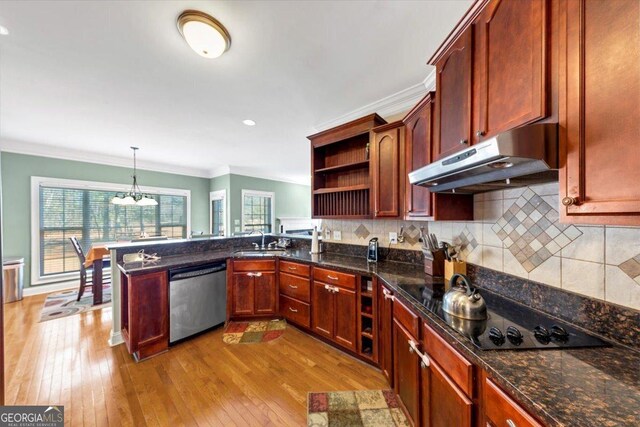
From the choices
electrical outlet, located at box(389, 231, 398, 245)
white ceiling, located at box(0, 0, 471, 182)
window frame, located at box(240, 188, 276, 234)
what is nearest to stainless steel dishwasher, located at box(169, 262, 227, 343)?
white ceiling, located at box(0, 0, 471, 182)

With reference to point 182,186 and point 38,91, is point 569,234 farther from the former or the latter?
point 182,186

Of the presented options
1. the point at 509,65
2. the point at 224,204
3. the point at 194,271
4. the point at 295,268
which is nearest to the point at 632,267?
the point at 509,65

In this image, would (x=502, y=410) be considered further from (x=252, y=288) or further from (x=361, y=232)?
(x=252, y=288)

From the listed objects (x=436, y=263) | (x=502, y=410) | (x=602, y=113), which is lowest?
(x=502, y=410)

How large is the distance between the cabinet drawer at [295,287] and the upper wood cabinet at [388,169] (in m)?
1.11

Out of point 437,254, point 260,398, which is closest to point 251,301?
point 260,398

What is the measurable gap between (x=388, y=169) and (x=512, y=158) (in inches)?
54.5

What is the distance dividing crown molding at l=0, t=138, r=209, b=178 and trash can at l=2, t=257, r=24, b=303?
72.1 inches

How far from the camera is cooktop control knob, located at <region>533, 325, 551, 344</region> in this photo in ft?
3.27

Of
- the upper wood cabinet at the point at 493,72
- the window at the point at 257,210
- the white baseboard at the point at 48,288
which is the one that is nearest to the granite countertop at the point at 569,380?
the upper wood cabinet at the point at 493,72

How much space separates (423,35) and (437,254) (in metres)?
1.65

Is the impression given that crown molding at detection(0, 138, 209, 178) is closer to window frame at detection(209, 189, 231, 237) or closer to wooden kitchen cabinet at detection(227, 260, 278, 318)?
window frame at detection(209, 189, 231, 237)

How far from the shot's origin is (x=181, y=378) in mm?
2020

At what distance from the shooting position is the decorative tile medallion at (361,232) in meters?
2.80
